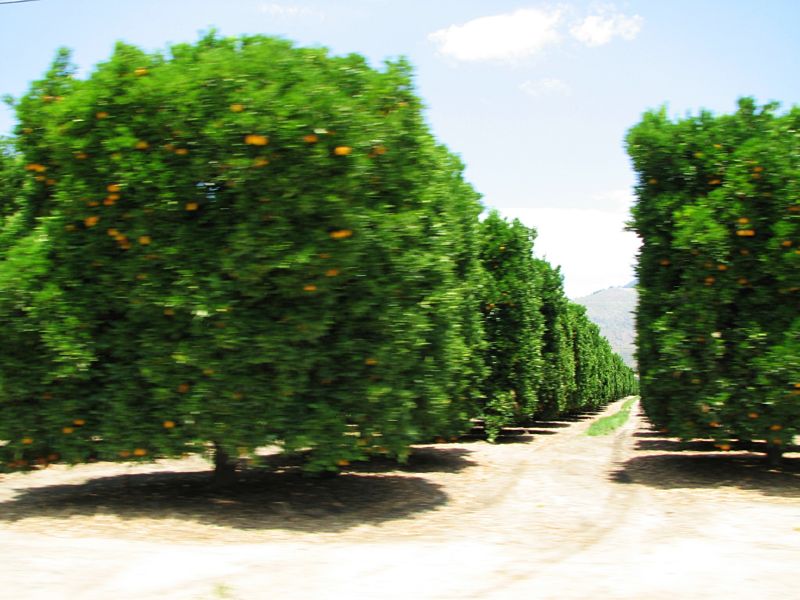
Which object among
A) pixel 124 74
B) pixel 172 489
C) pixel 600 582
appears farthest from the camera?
pixel 172 489

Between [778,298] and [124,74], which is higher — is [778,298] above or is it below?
below

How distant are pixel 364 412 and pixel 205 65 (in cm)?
434

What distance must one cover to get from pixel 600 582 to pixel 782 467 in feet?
28.0

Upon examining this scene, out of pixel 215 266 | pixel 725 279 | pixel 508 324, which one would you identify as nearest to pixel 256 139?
pixel 215 266

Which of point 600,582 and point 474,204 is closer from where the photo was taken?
point 600,582

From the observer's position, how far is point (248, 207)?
24.5 ft

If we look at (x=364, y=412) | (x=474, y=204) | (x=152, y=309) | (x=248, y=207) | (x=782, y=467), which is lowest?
(x=782, y=467)

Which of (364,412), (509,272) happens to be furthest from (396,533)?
(509,272)

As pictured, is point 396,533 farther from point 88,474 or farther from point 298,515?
point 88,474

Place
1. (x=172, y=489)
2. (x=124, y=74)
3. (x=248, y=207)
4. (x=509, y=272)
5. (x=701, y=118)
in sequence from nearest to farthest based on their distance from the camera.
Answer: (x=248, y=207)
(x=124, y=74)
(x=172, y=489)
(x=701, y=118)
(x=509, y=272)

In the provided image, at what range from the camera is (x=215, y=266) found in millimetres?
7543

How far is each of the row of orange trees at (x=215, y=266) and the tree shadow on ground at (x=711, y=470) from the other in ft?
18.5

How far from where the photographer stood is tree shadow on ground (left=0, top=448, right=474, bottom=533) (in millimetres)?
8078

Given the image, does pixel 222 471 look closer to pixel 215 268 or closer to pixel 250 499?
pixel 250 499
